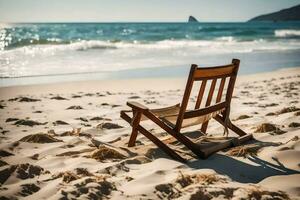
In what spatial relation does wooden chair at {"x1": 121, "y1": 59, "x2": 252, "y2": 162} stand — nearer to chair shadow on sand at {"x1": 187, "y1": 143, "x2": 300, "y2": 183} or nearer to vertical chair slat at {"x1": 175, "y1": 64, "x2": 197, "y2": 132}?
vertical chair slat at {"x1": 175, "y1": 64, "x2": 197, "y2": 132}

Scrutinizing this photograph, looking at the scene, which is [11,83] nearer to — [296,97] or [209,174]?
[296,97]

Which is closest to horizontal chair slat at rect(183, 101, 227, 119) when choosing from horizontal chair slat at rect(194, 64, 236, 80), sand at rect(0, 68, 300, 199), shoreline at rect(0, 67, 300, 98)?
horizontal chair slat at rect(194, 64, 236, 80)

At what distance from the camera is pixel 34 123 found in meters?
6.12

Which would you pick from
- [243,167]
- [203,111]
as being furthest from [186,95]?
[243,167]

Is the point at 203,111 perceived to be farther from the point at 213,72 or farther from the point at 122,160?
the point at 122,160

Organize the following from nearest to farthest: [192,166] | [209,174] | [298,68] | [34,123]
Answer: [209,174]
[192,166]
[34,123]
[298,68]

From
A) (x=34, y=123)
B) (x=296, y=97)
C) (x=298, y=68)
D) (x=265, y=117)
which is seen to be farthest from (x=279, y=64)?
(x=34, y=123)

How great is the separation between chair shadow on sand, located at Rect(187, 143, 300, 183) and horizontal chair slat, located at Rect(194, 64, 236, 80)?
0.98m

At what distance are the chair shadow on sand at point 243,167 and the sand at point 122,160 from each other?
1cm

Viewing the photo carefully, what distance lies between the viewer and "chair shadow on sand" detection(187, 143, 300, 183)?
3.73 metres

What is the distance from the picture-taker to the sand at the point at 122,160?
3.33 metres

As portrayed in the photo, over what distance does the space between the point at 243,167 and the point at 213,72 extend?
1.13m

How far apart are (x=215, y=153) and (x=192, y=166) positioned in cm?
56

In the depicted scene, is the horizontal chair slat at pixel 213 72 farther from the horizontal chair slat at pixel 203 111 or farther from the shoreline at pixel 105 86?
the shoreline at pixel 105 86
